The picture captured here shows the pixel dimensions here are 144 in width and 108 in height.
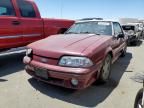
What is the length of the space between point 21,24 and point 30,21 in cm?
45

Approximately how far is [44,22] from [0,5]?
71.9 inches

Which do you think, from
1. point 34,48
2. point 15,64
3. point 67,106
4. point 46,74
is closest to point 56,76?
point 46,74

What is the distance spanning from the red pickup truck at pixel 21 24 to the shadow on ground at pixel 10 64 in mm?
615

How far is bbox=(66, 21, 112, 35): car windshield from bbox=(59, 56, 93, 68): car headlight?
5.55 feet

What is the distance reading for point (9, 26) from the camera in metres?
5.92

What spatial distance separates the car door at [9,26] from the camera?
579 cm

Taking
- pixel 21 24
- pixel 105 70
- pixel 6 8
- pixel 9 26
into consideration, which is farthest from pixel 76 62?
pixel 6 8

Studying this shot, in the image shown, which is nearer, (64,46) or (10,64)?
(64,46)

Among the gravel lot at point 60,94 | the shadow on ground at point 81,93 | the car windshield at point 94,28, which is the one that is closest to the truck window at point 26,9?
the car windshield at point 94,28

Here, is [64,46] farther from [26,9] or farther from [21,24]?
[26,9]

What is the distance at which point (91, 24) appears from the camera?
19.1 feet

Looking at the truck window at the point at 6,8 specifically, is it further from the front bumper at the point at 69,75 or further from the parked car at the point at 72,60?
the front bumper at the point at 69,75

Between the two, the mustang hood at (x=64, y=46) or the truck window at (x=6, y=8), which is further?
the truck window at (x=6, y=8)

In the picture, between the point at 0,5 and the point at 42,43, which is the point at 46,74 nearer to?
the point at 42,43
